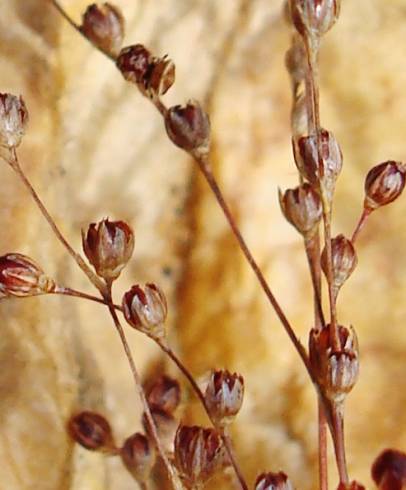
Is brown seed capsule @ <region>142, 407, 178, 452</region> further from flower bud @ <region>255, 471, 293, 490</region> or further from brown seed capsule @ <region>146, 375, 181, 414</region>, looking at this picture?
flower bud @ <region>255, 471, 293, 490</region>

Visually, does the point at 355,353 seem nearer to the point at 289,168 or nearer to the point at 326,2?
the point at 326,2

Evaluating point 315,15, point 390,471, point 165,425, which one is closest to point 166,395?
point 165,425

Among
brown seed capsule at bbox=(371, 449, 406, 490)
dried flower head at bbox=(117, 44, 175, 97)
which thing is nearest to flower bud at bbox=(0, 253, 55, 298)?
dried flower head at bbox=(117, 44, 175, 97)

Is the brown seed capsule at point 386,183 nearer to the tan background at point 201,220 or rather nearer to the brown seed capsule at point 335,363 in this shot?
the brown seed capsule at point 335,363

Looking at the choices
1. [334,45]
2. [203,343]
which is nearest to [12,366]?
[203,343]

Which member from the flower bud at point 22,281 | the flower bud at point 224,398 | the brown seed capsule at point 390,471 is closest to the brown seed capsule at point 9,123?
the flower bud at point 22,281
